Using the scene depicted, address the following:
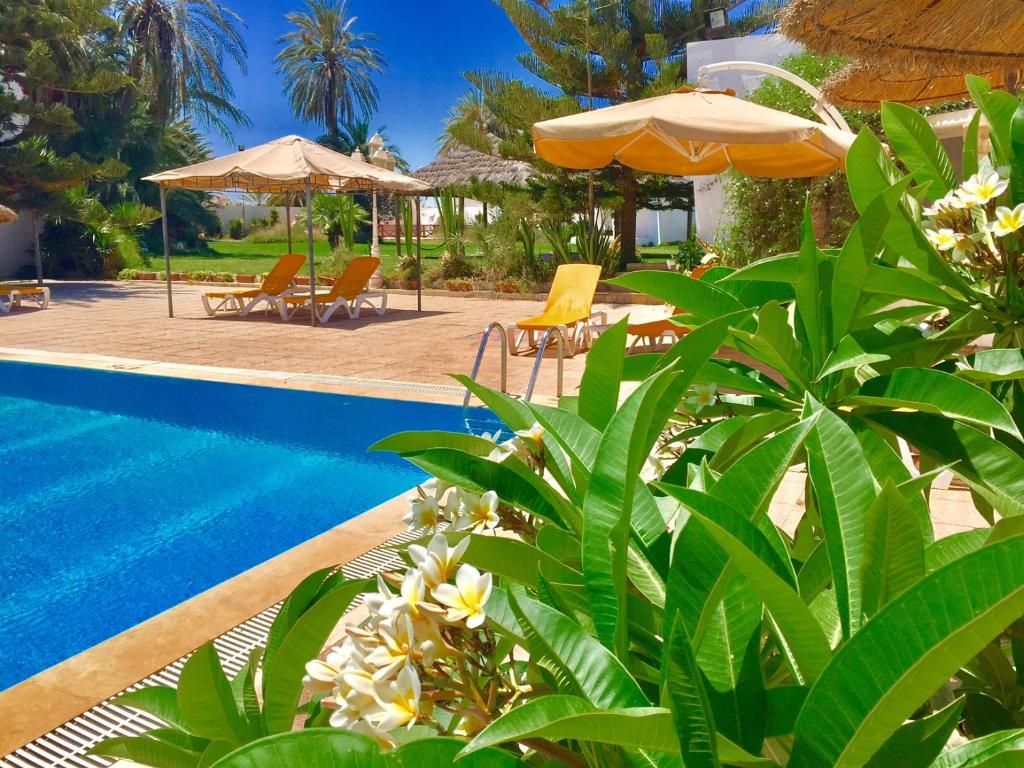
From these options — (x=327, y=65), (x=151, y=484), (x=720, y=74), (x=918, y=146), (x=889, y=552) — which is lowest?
(x=151, y=484)

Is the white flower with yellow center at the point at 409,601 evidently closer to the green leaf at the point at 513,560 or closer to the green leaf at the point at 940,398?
the green leaf at the point at 513,560

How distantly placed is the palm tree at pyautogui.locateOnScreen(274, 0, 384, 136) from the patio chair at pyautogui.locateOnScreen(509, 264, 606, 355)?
141 feet

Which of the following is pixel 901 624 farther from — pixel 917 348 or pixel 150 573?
pixel 150 573

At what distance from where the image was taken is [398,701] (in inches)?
21.6

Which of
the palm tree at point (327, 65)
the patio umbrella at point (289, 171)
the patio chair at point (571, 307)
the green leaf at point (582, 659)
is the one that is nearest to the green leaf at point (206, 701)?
the green leaf at point (582, 659)

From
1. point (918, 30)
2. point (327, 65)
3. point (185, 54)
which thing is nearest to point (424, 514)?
point (918, 30)

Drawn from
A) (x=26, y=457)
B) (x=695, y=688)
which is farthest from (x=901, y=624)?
(x=26, y=457)

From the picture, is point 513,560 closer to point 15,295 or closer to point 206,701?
point 206,701

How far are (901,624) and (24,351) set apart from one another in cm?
962

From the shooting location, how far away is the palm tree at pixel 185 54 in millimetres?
29719

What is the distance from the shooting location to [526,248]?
50.4ft

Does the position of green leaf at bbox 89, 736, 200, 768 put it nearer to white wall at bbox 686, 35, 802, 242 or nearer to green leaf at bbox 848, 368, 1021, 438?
green leaf at bbox 848, 368, 1021, 438

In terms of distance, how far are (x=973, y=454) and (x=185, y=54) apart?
36.4 meters

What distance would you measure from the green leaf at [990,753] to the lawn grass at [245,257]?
17556 millimetres
